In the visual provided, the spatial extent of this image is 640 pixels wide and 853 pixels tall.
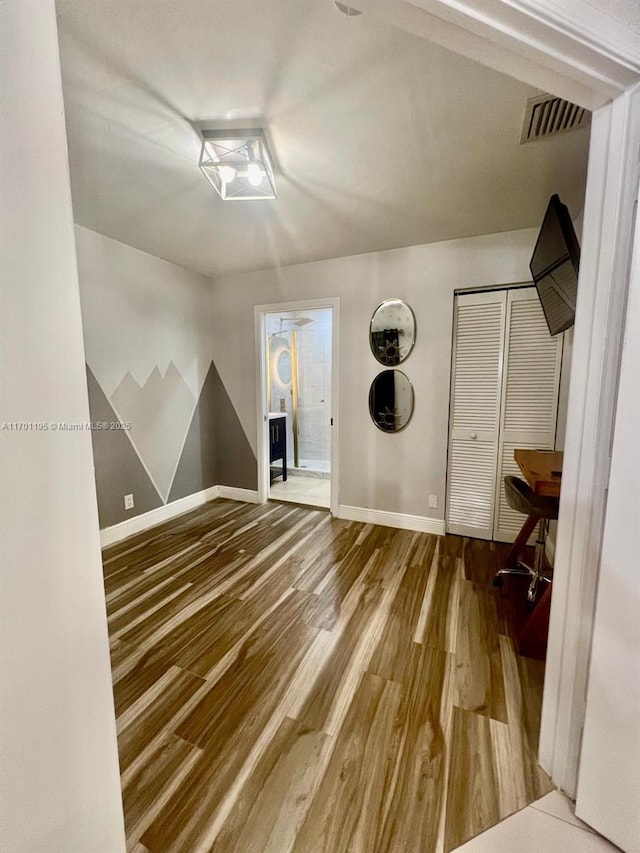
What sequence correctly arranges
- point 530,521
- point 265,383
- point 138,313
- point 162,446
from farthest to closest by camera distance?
point 265,383 < point 162,446 < point 138,313 < point 530,521

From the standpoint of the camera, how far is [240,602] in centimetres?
198

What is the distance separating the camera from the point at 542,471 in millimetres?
1746

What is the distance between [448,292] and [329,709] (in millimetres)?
2750

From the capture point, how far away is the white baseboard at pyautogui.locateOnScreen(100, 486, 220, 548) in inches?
107

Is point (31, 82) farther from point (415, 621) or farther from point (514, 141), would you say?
point (415, 621)

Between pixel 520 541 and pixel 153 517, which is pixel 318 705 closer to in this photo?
pixel 520 541

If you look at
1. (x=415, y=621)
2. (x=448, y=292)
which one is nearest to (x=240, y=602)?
(x=415, y=621)

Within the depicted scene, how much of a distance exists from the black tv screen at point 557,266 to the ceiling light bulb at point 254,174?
1.38 m

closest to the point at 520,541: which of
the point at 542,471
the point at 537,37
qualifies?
the point at 542,471

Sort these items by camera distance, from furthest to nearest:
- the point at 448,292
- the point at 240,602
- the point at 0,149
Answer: the point at 448,292
the point at 240,602
the point at 0,149

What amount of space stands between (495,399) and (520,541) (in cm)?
104

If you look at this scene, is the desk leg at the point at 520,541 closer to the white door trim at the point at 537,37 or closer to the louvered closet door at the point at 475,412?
the louvered closet door at the point at 475,412

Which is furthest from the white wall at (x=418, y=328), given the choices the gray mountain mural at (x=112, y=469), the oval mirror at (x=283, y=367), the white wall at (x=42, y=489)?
the white wall at (x=42, y=489)

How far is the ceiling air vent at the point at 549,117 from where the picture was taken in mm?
1280
